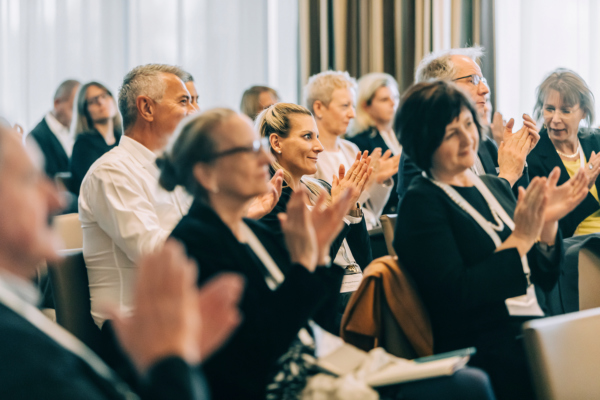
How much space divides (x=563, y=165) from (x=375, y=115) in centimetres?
162

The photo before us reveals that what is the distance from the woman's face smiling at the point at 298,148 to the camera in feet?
8.40

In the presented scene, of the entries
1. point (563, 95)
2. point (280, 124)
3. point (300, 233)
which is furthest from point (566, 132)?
point (300, 233)

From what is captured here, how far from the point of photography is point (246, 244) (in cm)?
150

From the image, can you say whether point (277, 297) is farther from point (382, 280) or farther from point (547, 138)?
point (547, 138)

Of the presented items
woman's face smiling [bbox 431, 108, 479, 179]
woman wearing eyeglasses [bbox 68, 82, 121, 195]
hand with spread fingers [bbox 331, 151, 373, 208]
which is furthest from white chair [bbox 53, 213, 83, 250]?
woman wearing eyeglasses [bbox 68, 82, 121, 195]

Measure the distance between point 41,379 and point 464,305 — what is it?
1108 mm

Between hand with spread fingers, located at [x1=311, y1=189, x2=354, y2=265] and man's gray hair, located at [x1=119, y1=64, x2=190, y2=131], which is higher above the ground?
man's gray hair, located at [x1=119, y1=64, x2=190, y2=131]

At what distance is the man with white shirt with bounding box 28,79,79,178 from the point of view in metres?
4.91

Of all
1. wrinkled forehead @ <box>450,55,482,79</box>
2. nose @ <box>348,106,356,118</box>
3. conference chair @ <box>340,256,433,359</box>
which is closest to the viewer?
conference chair @ <box>340,256,433,359</box>

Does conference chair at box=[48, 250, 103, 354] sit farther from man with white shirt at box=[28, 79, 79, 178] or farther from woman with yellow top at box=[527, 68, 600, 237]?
man with white shirt at box=[28, 79, 79, 178]

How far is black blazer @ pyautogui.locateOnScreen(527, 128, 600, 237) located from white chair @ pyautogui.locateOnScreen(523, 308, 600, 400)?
1599 mm

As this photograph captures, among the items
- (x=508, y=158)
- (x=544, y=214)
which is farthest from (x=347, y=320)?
(x=508, y=158)

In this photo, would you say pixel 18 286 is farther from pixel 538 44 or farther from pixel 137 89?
pixel 538 44

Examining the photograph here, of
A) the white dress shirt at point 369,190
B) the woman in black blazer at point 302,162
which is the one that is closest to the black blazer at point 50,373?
the woman in black blazer at point 302,162
